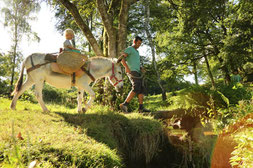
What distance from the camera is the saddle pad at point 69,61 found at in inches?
193

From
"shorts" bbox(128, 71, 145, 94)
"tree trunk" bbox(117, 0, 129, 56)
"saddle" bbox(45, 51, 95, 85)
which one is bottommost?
"shorts" bbox(128, 71, 145, 94)

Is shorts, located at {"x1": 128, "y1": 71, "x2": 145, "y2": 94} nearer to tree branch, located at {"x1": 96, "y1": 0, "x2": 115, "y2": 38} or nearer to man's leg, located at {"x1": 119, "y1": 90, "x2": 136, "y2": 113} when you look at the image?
man's leg, located at {"x1": 119, "y1": 90, "x2": 136, "y2": 113}

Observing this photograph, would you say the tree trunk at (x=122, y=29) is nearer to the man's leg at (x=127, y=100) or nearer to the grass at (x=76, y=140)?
the man's leg at (x=127, y=100)

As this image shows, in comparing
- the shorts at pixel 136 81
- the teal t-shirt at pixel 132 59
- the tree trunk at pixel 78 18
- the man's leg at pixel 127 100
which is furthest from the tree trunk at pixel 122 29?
the man's leg at pixel 127 100

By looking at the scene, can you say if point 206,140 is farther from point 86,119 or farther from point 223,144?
point 86,119

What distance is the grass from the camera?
206 cm

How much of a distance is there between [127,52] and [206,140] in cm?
316

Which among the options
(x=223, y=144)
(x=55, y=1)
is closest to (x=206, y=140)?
(x=223, y=144)

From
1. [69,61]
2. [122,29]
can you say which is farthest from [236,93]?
[69,61]

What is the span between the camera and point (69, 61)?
493 cm

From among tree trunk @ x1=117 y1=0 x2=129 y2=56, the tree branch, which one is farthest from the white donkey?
the tree branch

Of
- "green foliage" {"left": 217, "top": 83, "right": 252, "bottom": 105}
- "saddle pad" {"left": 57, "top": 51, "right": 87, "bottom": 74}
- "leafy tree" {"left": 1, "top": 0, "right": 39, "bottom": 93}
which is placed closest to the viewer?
"saddle pad" {"left": 57, "top": 51, "right": 87, "bottom": 74}

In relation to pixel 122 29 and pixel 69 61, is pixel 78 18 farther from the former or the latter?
pixel 69 61

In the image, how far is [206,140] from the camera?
15.0 ft
